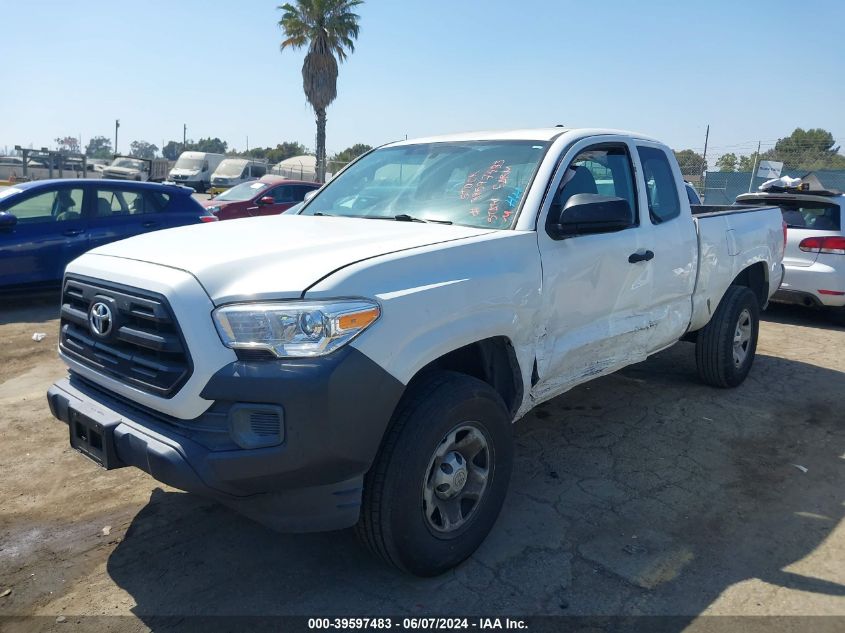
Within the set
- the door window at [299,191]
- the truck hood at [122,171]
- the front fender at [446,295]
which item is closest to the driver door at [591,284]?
the front fender at [446,295]

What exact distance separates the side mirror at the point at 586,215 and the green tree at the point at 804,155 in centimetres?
1659

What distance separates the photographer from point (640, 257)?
4.00 m

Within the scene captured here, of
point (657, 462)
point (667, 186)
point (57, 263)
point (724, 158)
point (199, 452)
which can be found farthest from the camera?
point (724, 158)

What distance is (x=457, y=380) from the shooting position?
2828 mm

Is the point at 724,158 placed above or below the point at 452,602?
above

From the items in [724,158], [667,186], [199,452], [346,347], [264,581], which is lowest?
[264,581]

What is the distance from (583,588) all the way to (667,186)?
9.57 ft

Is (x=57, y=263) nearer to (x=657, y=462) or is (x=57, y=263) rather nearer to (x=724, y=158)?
(x=657, y=462)

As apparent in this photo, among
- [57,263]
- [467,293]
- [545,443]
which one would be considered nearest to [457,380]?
[467,293]

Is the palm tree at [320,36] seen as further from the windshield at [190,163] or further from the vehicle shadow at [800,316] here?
the vehicle shadow at [800,316]

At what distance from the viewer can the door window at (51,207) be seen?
7.77 metres

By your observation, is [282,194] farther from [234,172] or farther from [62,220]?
[234,172]

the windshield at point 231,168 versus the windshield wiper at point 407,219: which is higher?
the windshield at point 231,168

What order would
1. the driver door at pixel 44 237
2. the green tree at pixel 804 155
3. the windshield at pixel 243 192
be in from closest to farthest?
1. the driver door at pixel 44 237
2. the windshield at pixel 243 192
3. the green tree at pixel 804 155
